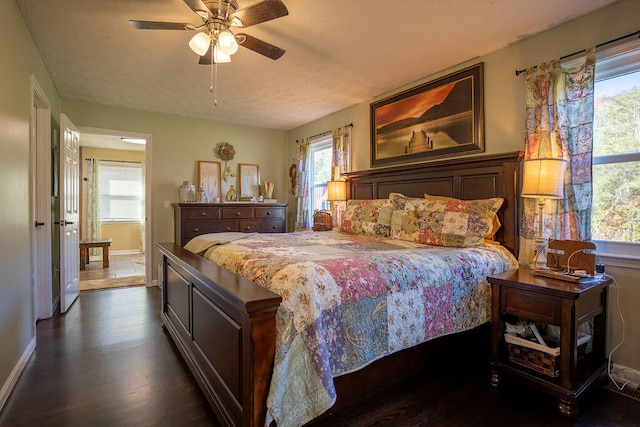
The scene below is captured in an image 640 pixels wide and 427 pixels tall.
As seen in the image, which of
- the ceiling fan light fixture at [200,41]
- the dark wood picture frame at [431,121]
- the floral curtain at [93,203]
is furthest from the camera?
the floral curtain at [93,203]

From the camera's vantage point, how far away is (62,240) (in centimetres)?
343

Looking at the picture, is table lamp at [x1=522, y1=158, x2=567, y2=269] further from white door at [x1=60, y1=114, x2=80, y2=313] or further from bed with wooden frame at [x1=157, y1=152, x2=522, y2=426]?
white door at [x1=60, y1=114, x2=80, y2=313]

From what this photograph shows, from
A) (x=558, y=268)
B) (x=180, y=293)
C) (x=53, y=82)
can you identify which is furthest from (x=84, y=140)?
(x=558, y=268)

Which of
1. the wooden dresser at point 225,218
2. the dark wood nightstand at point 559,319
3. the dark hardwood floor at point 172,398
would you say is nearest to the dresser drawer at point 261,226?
the wooden dresser at point 225,218

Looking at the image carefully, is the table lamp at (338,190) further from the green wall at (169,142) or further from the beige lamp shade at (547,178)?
the beige lamp shade at (547,178)

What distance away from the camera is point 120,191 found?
751 centimetres

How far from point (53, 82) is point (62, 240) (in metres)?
1.74

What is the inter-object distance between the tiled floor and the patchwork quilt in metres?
3.93

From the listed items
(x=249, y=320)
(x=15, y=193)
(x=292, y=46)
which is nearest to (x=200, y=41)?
(x=292, y=46)

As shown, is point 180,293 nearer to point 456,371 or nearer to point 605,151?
point 456,371

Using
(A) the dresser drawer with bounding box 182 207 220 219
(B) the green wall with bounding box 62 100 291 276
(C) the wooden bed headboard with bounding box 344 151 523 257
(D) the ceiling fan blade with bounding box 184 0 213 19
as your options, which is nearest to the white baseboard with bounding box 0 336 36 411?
(A) the dresser drawer with bounding box 182 207 220 219

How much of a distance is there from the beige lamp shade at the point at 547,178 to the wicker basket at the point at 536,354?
0.92m

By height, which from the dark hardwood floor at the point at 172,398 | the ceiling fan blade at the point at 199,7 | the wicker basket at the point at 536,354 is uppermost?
the ceiling fan blade at the point at 199,7

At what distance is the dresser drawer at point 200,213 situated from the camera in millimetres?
4461
